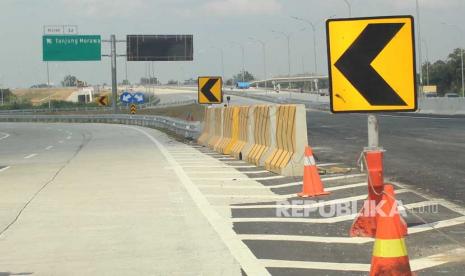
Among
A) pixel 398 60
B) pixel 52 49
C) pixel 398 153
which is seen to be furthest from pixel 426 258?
pixel 52 49

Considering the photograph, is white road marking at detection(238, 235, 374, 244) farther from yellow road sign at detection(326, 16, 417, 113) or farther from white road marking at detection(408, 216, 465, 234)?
yellow road sign at detection(326, 16, 417, 113)

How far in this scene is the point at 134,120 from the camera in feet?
182

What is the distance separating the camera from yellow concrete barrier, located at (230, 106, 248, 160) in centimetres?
1814

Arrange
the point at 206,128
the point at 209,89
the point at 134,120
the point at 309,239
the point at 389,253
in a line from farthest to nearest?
the point at 134,120 < the point at 206,128 < the point at 209,89 < the point at 309,239 < the point at 389,253

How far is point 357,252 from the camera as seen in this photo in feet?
23.0

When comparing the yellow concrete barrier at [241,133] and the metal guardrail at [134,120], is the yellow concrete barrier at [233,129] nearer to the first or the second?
the yellow concrete barrier at [241,133]

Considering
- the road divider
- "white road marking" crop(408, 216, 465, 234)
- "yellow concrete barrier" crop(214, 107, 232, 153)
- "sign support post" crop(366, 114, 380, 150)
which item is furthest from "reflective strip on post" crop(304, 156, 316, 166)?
"yellow concrete barrier" crop(214, 107, 232, 153)

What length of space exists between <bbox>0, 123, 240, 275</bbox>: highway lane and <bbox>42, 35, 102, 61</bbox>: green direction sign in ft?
149

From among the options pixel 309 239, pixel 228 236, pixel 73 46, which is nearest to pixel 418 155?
pixel 309 239

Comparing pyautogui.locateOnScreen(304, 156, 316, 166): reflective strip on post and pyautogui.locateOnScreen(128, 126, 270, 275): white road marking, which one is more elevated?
pyautogui.locateOnScreen(304, 156, 316, 166): reflective strip on post

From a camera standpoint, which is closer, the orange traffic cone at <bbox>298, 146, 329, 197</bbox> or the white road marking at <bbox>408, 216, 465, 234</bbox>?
the white road marking at <bbox>408, 216, 465, 234</bbox>

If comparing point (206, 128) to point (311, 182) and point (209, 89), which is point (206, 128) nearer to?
point (209, 89)

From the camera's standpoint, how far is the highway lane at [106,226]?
691 centimetres

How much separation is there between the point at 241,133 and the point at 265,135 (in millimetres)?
3046
